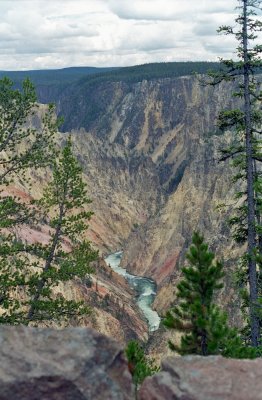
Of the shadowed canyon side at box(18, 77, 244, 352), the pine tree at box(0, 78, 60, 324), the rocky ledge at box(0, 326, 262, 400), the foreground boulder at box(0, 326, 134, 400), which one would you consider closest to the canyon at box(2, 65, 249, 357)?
the shadowed canyon side at box(18, 77, 244, 352)

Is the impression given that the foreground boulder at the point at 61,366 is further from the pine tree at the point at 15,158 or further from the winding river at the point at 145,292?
the winding river at the point at 145,292

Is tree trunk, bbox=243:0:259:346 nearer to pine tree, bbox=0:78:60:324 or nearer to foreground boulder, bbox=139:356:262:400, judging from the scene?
pine tree, bbox=0:78:60:324

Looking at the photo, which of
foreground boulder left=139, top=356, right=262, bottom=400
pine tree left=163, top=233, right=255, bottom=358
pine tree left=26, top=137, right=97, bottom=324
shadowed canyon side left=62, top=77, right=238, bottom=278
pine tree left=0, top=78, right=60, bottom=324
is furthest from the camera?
shadowed canyon side left=62, top=77, right=238, bottom=278

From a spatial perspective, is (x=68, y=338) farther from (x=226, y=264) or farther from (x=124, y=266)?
(x=124, y=266)

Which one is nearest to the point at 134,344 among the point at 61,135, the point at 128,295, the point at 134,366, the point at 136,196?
the point at 134,366

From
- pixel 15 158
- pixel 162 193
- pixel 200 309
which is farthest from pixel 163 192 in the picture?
pixel 200 309

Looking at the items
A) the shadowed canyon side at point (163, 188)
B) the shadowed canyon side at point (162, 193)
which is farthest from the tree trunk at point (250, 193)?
the shadowed canyon side at point (163, 188)
